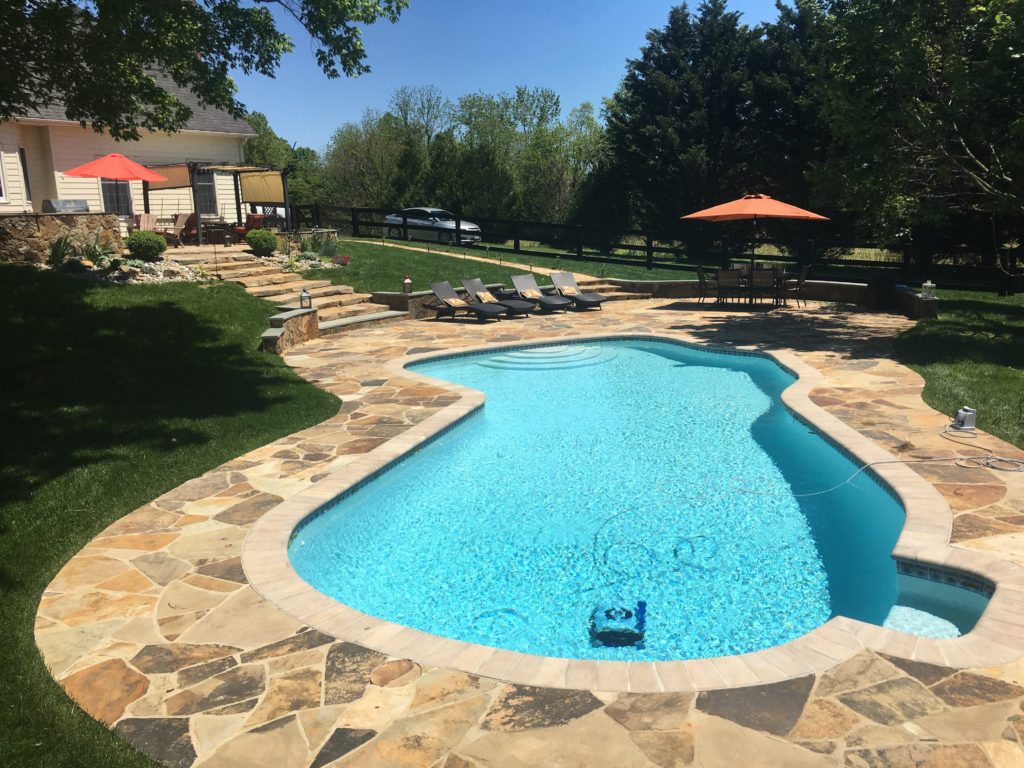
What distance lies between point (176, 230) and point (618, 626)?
18.8 m

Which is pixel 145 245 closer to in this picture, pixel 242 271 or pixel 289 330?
pixel 242 271

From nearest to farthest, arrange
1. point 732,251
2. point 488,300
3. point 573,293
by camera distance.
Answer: point 488,300 → point 573,293 → point 732,251

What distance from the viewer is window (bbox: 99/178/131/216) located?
2148 centimetres

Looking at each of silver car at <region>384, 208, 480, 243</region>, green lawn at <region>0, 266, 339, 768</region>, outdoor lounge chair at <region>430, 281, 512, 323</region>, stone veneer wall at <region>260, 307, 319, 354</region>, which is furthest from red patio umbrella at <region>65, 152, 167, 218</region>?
silver car at <region>384, 208, 480, 243</region>

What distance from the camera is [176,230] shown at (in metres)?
20.2

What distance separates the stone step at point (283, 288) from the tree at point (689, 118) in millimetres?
17398

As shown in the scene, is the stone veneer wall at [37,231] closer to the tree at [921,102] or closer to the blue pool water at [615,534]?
the blue pool water at [615,534]

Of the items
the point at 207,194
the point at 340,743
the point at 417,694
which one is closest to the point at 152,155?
the point at 207,194

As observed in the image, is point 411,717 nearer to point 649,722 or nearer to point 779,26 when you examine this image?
point 649,722

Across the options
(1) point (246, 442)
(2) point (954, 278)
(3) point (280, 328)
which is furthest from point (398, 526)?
(2) point (954, 278)

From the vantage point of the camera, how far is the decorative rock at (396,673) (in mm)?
4149

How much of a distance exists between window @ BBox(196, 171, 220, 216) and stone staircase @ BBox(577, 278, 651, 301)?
1232 centimetres

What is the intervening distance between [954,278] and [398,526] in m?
19.9

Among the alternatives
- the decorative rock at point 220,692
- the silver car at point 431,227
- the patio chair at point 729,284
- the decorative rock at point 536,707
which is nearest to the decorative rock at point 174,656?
the decorative rock at point 220,692
